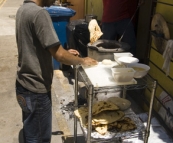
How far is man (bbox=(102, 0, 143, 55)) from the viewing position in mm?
4473

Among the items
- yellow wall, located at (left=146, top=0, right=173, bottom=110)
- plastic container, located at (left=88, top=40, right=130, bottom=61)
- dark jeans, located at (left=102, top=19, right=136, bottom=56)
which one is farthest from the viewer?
dark jeans, located at (left=102, top=19, right=136, bottom=56)

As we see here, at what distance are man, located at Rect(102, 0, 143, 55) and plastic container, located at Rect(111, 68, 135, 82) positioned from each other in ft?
7.33

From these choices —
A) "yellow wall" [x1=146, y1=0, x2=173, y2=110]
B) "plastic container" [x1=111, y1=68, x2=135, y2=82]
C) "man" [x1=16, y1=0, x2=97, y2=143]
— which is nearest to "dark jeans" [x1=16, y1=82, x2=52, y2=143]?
"man" [x1=16, y1=0, x2=97, y2=143]

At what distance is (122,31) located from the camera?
14.9 ft

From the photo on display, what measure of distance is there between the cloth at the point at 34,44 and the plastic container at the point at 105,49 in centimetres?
106

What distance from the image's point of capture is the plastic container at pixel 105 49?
11.0 ft

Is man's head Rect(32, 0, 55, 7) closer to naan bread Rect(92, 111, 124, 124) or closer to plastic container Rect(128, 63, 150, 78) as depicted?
plastic container Rect(128, 63, 150, 78)

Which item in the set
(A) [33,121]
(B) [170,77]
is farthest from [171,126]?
(A) [33,121]

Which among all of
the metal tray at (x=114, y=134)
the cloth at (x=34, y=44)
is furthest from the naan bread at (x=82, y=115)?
the cloth at (x=34, y=44)

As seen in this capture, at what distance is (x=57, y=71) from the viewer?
5992mm

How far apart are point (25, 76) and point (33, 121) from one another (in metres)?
0.48

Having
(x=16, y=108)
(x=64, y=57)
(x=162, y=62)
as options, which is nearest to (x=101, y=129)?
(x=64, y=57)

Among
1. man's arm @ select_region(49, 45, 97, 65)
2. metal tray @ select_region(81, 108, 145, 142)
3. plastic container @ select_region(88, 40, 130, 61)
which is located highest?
man's arm @ select_region(49, 45, 97, 65)

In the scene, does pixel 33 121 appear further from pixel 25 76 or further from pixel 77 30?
pixel 77 30
